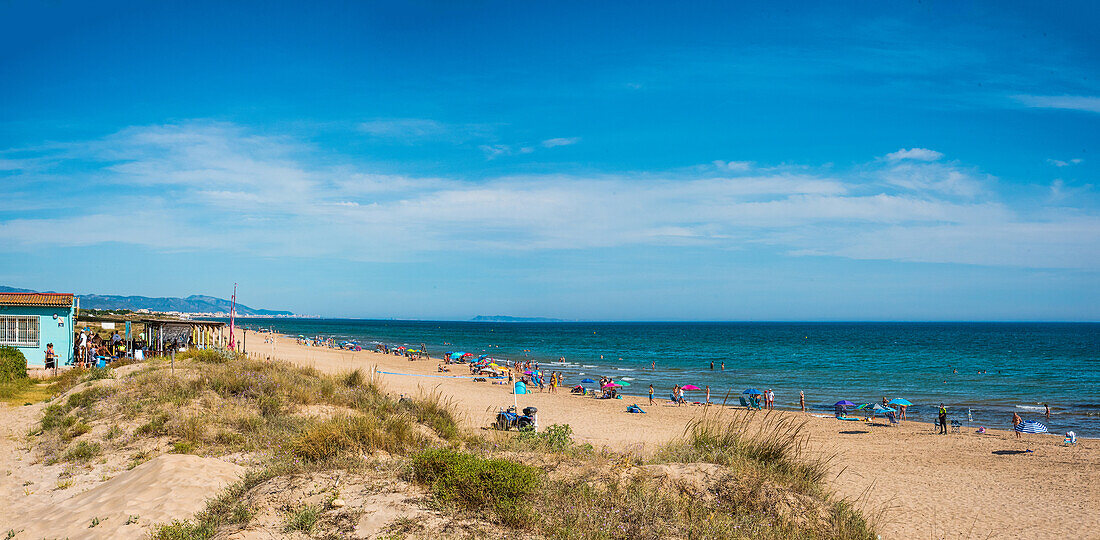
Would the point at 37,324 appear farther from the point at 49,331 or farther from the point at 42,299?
the point at 42,299

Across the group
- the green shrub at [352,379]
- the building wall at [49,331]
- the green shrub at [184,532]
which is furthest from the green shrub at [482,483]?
the building wall at [49,331]

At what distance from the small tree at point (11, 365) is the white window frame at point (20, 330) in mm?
5052

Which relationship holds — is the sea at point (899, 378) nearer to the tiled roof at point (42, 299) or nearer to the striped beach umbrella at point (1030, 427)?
the striped beach umbrella at point (1030, 427)

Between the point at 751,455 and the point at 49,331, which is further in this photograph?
the point at 49,331

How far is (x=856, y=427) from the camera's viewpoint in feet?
74.6

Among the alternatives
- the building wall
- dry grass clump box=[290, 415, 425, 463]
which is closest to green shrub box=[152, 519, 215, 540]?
dry grass clump box=[290, 415, 425, 463]

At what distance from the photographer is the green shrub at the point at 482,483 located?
554 centimetres

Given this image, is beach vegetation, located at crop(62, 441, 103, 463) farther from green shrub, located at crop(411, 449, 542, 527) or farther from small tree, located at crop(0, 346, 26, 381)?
small tree, located at crop(0, 346, 26, 381)

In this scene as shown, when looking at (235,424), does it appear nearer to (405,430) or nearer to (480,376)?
(405,430)

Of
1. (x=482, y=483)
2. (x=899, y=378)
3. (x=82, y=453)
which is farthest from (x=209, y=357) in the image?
(x=899, y=378)

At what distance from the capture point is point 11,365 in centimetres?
1711

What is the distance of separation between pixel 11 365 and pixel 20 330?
22.6ft

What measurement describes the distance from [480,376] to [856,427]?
2144 centimetres

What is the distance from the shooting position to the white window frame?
22.2 meters
